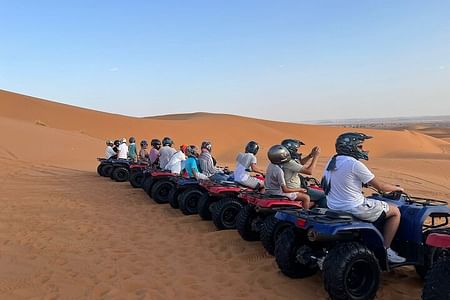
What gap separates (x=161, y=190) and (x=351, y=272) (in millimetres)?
7198

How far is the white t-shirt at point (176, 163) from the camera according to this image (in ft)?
37.5

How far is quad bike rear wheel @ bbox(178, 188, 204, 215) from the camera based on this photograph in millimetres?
9719

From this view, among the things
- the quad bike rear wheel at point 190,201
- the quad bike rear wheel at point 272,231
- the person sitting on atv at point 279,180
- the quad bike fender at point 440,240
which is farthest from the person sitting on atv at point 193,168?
the quad bike fender at point 440,240

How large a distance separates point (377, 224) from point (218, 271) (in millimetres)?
2116

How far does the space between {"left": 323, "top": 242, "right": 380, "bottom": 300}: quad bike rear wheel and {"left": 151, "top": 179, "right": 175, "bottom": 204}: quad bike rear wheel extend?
22.8 feet

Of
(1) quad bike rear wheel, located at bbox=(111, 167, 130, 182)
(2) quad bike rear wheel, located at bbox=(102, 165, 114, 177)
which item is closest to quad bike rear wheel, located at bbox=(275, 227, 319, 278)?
(1) quad bike rear wheel, located at bbox=(111, 167, 130, 182)

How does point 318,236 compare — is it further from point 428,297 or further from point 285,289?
point 428,297

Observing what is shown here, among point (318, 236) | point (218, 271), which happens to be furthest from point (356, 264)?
point (218, 271)

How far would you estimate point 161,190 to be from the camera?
37.4 feet

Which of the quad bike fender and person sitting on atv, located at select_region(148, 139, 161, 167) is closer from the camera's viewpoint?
the quad bike fender

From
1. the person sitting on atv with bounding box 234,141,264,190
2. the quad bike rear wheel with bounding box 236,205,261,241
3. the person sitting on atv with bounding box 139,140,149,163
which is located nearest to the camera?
the quad bike rear wheel with bounding box 236,205,261,241

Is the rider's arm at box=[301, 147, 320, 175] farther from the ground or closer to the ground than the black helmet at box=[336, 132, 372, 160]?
closer to the ground

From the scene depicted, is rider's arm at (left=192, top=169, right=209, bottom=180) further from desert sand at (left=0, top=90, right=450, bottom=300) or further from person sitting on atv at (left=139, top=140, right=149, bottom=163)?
person sitting on atv at (left=139, top=140, right=149, bottom=163)

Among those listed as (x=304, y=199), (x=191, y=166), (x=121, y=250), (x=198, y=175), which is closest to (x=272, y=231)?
(x=304, y=199)
